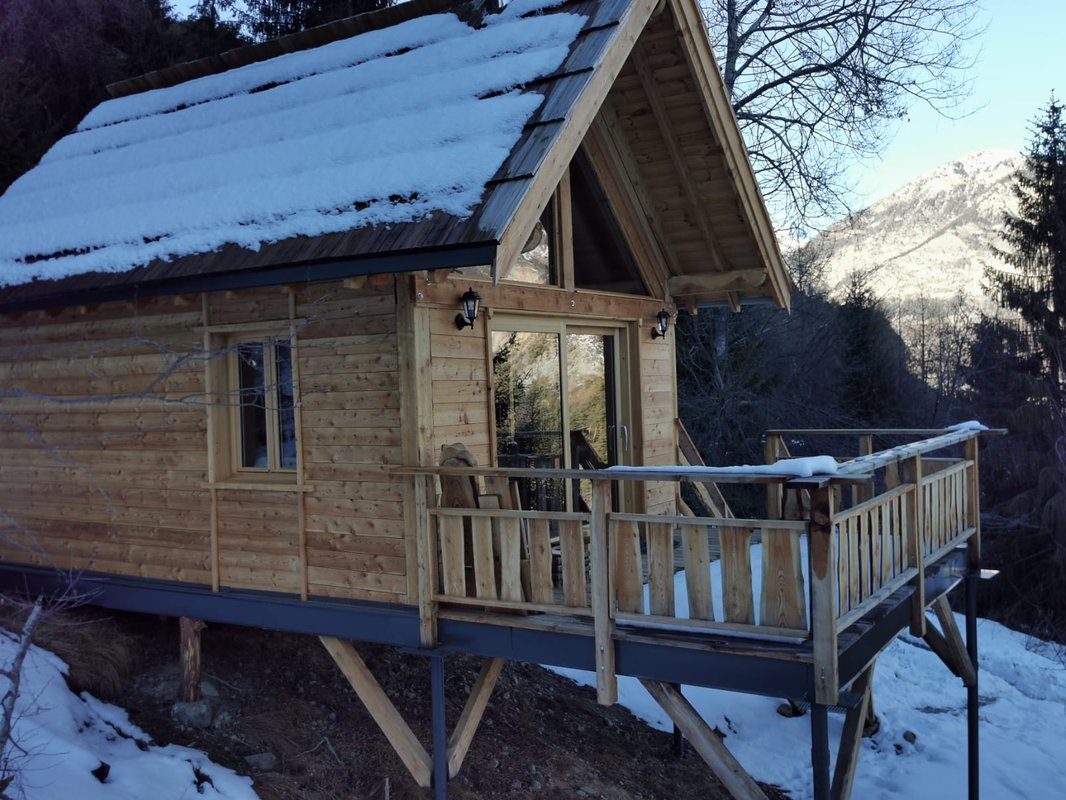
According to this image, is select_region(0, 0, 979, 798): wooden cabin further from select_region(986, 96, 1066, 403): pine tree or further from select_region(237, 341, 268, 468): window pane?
select_region(986, 96, 1066, 403): pine tree

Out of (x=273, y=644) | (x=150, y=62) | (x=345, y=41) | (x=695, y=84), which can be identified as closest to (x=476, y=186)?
(x=695, y=84)

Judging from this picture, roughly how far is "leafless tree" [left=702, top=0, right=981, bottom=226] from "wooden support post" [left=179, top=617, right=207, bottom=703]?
14.2 meters

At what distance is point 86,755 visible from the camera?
641cm

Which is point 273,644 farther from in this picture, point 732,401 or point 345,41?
point 732,401

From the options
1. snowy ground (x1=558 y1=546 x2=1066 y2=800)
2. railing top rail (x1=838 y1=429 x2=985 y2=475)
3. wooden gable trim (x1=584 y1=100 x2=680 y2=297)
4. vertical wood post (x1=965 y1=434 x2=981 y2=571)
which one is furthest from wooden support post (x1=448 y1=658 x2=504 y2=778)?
vertical wood post (x1=965 y1=434 x2=981 y2=571)

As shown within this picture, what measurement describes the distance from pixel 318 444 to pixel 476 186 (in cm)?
229

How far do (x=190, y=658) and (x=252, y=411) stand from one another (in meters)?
2.16

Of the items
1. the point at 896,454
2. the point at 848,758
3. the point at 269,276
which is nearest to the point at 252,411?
the point at 269,276

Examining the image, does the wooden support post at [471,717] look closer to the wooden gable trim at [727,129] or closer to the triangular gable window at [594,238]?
the triangular gable window at [594,238]

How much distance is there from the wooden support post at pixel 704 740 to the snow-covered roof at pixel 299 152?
3.16 metres

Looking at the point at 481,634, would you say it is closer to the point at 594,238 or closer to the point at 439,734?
the point at 439,734

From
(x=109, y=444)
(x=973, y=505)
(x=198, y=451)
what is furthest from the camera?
(x=973, y=505)

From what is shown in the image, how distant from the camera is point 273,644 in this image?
8922mm

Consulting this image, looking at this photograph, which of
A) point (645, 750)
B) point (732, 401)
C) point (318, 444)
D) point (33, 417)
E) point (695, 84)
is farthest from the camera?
point (732, 401)
